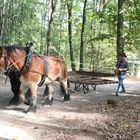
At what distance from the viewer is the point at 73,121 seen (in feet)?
32.2

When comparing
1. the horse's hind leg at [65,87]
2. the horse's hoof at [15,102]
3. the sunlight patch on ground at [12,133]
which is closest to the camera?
the sunlight patch on ground at [12,133]

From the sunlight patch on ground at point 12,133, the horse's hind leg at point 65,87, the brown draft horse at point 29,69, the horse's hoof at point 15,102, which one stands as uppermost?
the brown draft horse at point 29,69

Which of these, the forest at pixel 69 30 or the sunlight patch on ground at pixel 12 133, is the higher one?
the forest at pixel 69 30

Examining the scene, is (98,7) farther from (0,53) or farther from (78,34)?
(0,53)

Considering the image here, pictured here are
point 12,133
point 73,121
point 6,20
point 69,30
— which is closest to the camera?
point 12,133

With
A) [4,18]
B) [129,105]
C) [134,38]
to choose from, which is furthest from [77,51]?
[129,105]

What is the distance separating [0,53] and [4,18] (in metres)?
19.4

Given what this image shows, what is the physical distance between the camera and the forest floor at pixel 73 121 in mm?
8250

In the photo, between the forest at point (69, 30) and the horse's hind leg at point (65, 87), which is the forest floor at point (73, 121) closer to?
the horse's hind leg at point (65, 87)

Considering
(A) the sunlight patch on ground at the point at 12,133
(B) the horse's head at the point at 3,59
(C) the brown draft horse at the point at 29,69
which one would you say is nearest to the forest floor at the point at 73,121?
(A) the sunlight patch on ground at the point at 12,133

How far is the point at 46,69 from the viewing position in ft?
37.8

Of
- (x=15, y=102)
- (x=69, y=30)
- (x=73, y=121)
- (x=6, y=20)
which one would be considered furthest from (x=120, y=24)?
(x=6, y=20)

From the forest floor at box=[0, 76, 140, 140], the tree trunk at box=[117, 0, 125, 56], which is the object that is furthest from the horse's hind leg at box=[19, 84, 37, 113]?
the tree trunk at box=[117, 0, 125, 56]

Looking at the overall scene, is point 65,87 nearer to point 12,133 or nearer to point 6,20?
point 12,133
